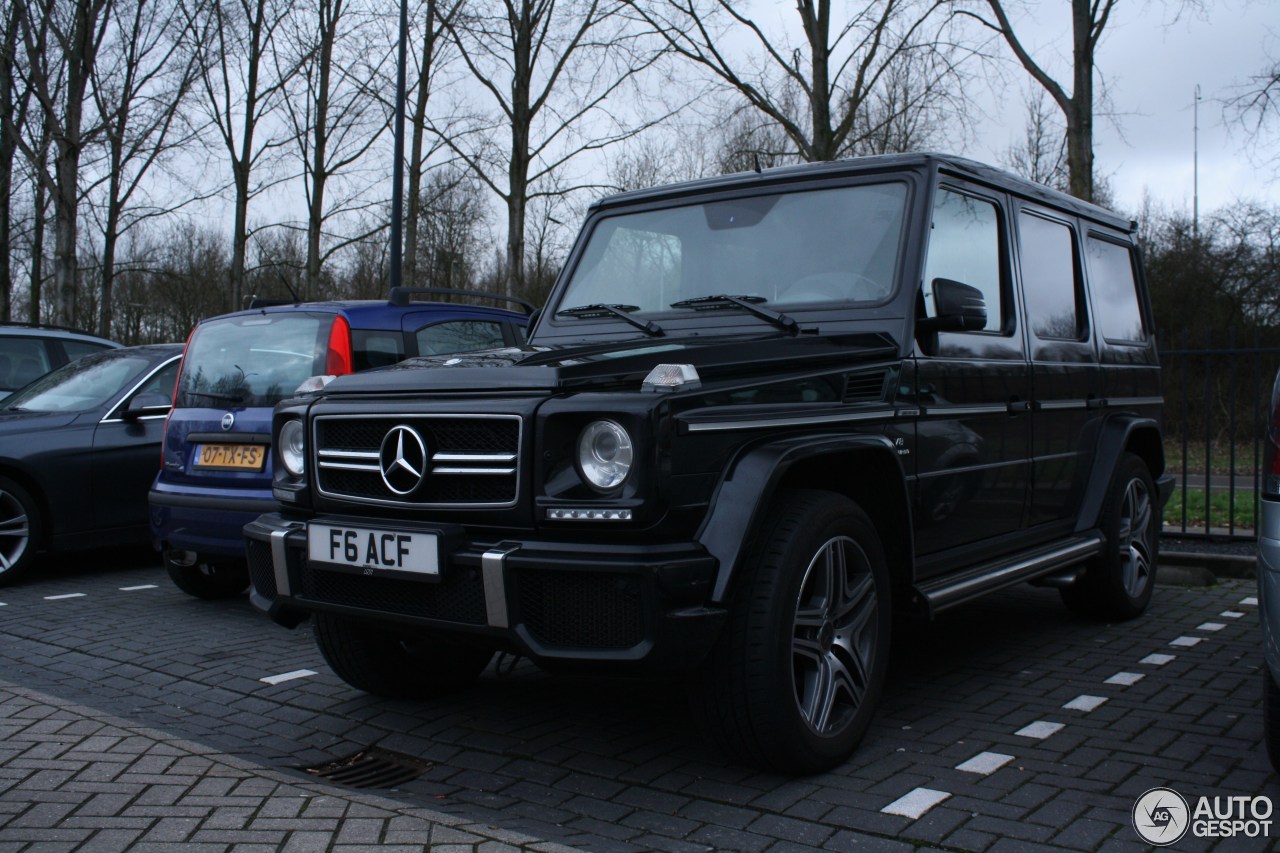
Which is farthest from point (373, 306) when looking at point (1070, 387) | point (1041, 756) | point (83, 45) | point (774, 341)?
point (83, 45)

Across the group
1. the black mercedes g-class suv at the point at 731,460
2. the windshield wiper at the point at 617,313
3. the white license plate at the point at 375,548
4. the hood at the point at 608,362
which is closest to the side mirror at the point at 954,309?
the black mercedes g-class suv at the point at 731,460

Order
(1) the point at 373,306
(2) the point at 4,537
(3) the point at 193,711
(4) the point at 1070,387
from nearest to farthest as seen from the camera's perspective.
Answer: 1. (3) the point at 193,711
2. (4) the point at 1070,387
3. (1) the point at 373,306
4. (2) the point at 4,537

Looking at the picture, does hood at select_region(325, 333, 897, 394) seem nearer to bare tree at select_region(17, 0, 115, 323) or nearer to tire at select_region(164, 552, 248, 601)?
tire at select_region(164, 552, 248, 601)

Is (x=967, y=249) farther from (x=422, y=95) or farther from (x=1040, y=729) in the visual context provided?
(x=422, y=95)

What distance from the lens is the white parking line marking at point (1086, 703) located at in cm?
457

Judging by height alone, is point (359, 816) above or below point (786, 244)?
below

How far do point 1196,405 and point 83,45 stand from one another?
746 inches

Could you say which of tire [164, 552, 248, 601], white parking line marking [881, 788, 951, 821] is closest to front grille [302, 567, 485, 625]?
white parking line marking [881, 788, 951, 821]

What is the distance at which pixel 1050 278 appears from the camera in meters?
5.69

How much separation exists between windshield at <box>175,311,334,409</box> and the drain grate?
8.75 feet

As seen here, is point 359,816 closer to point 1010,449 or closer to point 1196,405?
point 1010,449

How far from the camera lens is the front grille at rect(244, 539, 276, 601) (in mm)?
4043

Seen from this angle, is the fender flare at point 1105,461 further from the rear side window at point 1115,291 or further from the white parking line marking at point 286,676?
the white parking line marking at point 286,676

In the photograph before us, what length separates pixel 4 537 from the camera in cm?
782
